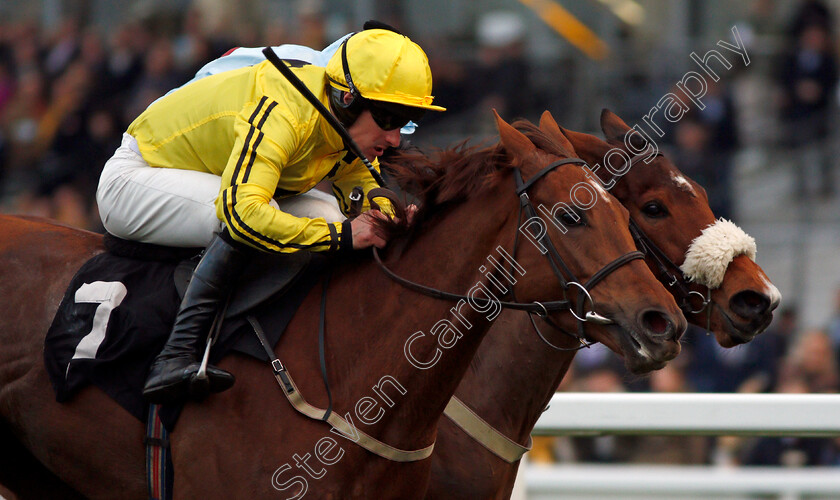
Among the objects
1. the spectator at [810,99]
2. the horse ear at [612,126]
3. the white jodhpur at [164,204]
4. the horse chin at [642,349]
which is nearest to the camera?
the horse chin at [642,349]

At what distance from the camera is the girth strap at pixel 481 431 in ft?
11.1

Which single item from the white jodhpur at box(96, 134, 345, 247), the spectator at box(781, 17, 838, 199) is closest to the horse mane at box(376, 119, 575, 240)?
the white jodhpur at box(96, 134, 345, 247)

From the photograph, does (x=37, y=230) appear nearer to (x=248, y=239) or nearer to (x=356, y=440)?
(x=248, y=239)

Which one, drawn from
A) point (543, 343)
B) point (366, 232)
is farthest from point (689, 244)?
point (366, 232)

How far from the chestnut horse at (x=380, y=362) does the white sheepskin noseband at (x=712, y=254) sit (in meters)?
0.77

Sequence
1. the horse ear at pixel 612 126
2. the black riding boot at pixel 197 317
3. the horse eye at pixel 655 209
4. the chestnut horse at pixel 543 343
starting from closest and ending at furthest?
the black riding boot at pixel 197 317, the chestnut horse at pixel 543 343, the horse eye at pixel 655 209, the horse ear at pixel 612 126

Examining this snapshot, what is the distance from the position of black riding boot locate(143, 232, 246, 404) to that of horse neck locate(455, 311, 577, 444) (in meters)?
0.94

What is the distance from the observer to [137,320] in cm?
301

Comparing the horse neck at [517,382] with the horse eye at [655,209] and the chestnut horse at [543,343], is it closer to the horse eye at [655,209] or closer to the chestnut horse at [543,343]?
the chestnut horse at [543,343]

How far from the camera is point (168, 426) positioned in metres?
2.92

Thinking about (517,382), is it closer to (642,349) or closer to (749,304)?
Answer: (749,304)

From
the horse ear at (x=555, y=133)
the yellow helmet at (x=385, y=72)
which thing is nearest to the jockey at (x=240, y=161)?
the yellow helmet at (x=385, y=72)

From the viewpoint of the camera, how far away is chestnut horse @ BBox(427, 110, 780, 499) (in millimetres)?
3359

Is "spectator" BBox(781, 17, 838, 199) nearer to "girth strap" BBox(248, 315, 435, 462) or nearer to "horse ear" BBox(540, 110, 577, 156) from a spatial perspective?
"horse ear" BBox(540, 110, 577, 156)
